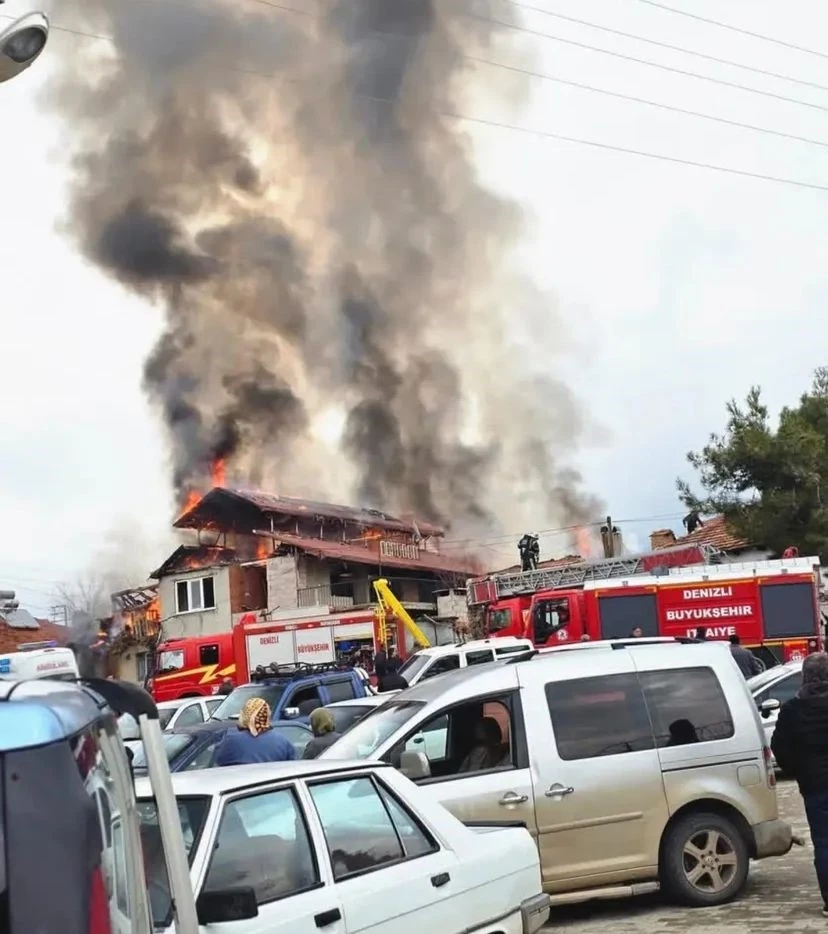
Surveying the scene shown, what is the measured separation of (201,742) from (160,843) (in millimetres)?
6944

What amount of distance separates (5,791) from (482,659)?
17.7 meters

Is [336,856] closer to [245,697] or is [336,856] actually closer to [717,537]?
[245,697]

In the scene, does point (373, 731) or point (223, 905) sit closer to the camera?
point (223, 905)

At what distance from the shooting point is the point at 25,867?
2.11 metres

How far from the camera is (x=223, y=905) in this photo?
388 centimetres

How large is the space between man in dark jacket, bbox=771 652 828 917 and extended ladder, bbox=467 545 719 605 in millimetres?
19500

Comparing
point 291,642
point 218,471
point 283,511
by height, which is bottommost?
point 291,642

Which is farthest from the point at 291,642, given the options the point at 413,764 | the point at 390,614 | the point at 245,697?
the point at 413,764

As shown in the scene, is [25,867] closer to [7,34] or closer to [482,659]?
[7,34]

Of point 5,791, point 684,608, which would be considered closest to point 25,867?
point 5,791

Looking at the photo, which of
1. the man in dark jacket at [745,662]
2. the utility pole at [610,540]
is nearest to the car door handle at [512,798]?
the man in dark jacket at [745,662]

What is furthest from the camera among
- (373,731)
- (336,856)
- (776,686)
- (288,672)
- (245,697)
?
(288,672)

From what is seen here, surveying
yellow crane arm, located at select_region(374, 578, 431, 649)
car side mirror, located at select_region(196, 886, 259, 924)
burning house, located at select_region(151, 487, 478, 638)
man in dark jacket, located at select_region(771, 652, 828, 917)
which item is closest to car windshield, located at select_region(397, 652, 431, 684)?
yellow crane arm, located at select_region(374, 578, 431, 649)

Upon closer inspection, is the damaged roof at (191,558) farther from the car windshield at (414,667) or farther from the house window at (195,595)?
the car windshield at (414,667)
